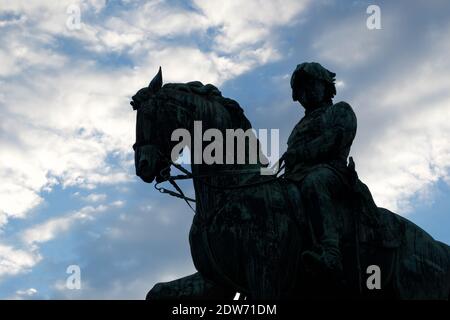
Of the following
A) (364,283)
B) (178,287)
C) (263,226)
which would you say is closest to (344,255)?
(364,283)

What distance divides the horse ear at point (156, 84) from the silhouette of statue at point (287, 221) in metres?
0.01

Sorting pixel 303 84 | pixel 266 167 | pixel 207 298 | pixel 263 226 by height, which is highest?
pixel 303 84

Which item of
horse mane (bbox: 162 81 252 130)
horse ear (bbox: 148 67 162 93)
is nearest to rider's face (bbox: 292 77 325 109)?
horse mane (bbox: 162 81 252 130)

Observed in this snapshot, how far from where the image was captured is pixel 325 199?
10.7 m

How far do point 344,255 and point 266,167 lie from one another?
1356 mm

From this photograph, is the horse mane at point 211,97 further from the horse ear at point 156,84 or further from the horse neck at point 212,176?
the horse neck at point 212,176

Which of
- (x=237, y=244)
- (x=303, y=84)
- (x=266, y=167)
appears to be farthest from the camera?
(x=303, y=84)

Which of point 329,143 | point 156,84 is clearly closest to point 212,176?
point 156,84

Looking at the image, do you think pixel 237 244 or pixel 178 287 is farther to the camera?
pixel 178 287

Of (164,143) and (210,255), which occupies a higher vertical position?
(164,143)

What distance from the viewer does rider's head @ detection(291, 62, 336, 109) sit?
39.3 feet

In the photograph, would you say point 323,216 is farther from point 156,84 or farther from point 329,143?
point 156,84

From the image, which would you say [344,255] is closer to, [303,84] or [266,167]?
[266,167]

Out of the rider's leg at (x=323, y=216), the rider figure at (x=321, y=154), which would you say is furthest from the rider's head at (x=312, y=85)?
the rider's leg at (x=323, y=216)
